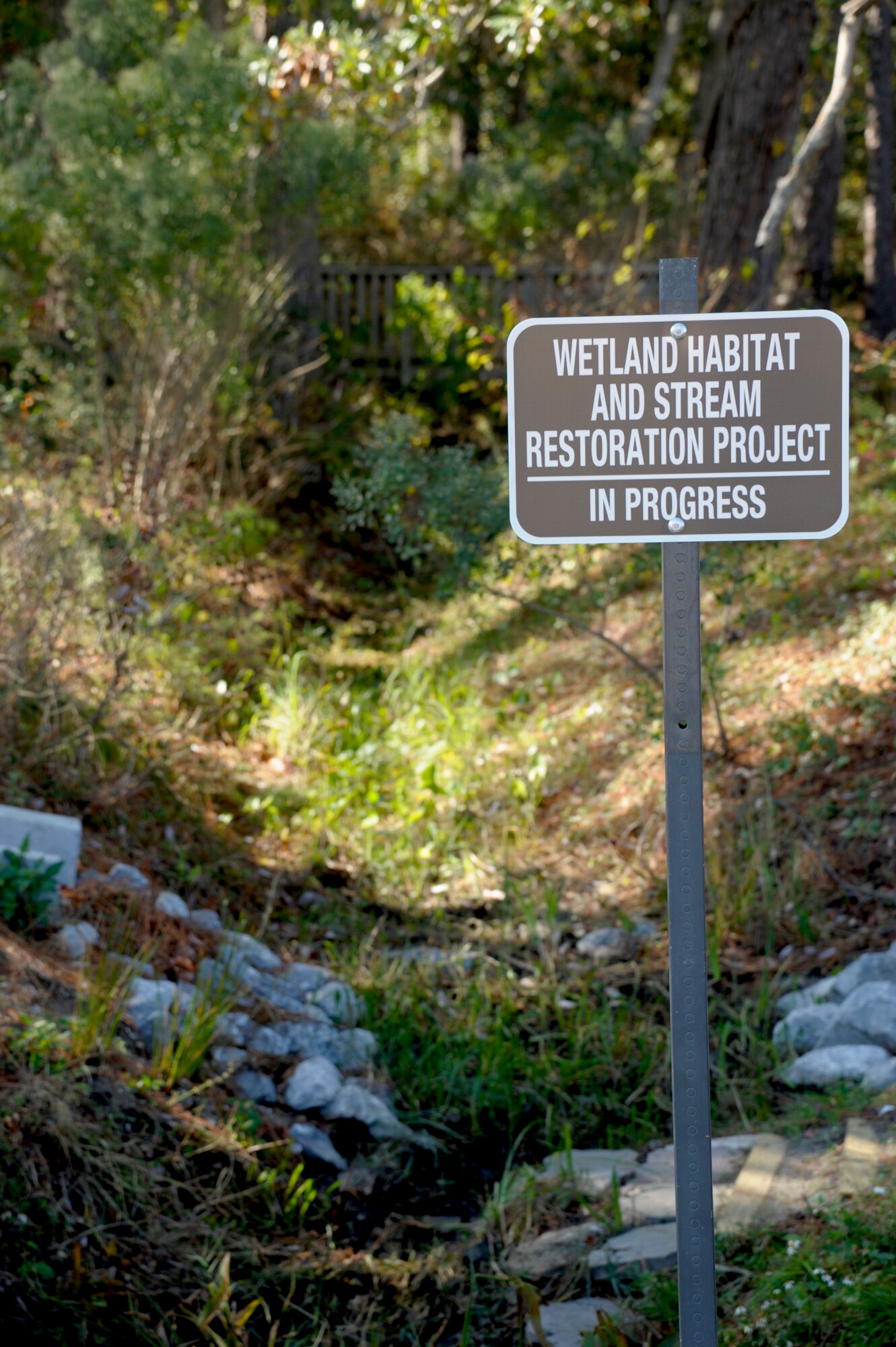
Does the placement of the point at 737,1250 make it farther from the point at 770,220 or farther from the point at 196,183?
the point at 196,183

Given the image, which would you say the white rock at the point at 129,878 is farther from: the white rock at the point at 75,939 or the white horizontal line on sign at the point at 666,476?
the white horizontal line on sign at the point at 666,476

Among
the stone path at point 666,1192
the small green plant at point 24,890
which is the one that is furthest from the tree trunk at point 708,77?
the stone path at point 666,1192

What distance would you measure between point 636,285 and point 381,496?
12.9 feet

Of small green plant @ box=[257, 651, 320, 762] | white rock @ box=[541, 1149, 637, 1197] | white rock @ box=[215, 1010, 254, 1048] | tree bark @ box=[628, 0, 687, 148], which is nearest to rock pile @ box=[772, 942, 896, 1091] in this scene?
white rock @ box=[541, 1149, 637, 1197]

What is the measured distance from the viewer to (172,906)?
16.9 ft

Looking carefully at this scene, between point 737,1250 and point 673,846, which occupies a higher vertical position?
point 673,846

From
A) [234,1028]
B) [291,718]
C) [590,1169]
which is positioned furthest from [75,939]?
[291,718]

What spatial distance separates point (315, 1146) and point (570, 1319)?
3.74 ft

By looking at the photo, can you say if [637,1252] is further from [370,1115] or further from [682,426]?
[682,426]

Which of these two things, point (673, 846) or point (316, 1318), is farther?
point (316, 1318)

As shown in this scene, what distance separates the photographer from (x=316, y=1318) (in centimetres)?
328

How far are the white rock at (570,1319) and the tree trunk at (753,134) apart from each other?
277 inches

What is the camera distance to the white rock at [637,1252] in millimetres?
3342

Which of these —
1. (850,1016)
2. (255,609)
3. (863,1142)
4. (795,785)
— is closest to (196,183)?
(255,609)
